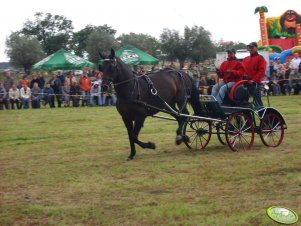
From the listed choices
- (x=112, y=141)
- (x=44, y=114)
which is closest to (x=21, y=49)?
(x=44, y=114)

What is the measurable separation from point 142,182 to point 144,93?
2.76 metres

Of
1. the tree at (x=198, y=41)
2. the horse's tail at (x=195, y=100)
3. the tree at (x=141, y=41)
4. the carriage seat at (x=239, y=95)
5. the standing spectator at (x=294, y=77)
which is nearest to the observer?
the carriage seat at (x=239, y=95)

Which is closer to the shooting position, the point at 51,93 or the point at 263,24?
the point at 51,93

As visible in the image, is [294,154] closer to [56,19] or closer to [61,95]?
[61,95]

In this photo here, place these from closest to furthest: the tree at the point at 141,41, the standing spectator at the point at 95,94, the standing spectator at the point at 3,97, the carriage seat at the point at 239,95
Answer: the carriage seat at the point at 239,95 → the standing spectator at the point at 3,97 → the standing spectator at the point at 95,94 → the tree at the point at 141,41

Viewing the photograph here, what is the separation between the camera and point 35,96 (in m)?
24.6

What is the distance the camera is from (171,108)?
34.8 ft

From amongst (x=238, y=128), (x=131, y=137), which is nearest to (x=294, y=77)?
(x=238, y=128)

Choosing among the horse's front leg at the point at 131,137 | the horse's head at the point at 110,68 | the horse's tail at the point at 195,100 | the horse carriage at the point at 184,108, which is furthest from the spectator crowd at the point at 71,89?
the horse's head at the point at 110,68

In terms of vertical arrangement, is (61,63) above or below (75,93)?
above

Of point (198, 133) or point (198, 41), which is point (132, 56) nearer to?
point (198, 133)

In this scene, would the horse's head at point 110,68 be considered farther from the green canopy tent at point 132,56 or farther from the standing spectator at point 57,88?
the green canopy tent at point 132,56

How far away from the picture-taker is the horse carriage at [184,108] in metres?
9.77

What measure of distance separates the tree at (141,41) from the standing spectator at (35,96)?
4140 cm
